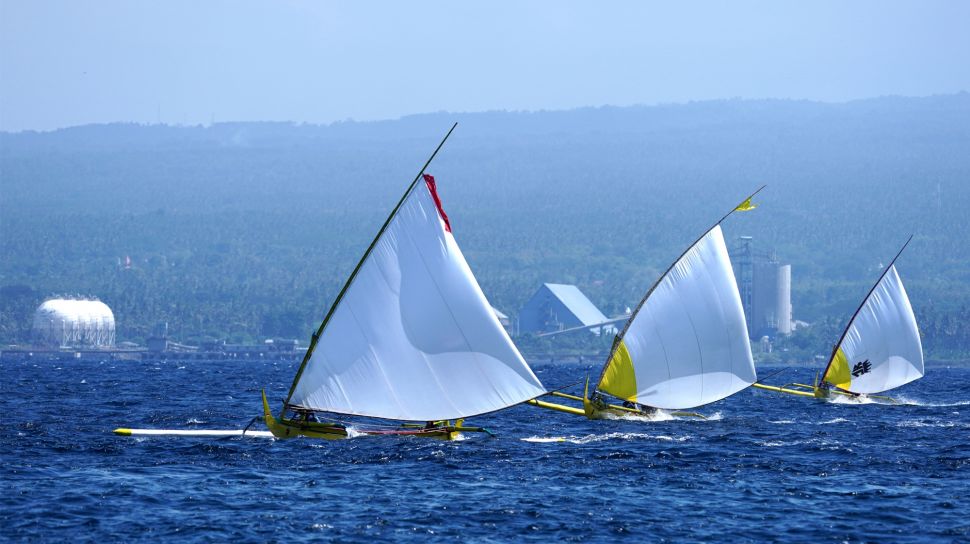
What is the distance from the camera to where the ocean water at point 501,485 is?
36.7 metres

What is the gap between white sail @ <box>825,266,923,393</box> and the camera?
9088cm

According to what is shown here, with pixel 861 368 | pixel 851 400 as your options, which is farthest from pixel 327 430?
pixel 851 400

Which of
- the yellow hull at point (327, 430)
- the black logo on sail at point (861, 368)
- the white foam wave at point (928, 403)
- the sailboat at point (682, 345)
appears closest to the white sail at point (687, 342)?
the sailboat at point (682, 345)

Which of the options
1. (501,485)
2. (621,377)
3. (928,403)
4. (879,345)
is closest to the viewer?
(501,485)

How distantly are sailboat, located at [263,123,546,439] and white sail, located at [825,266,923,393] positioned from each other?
1744 inches

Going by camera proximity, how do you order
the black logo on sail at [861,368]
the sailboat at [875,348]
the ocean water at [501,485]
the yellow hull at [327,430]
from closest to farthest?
the ocean water at [501,485]
the yellow hull at [327,430]
the sailboat at [875,348]
the black logo on sail at [861,368]

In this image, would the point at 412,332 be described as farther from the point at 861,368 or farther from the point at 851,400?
the point at 851,400

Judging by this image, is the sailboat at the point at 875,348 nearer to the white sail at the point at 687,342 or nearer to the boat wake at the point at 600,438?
the white sail at the point at 687,342

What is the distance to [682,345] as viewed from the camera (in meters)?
66.6

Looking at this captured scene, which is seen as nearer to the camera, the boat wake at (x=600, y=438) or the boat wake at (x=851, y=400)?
the boat wake at (x=600, y=438)

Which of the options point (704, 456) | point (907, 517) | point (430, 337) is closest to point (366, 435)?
point (430, 337)

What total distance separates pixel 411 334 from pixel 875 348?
48.9 m

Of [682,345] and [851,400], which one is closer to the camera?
[682,345]

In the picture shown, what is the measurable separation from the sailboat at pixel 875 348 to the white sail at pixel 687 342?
74.4ft
